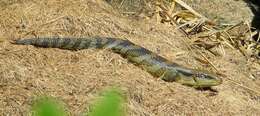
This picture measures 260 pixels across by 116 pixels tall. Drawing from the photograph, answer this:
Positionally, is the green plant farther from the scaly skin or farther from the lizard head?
the lizard head

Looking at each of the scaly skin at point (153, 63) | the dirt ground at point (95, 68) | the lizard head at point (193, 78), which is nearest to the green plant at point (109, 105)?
the dirt ground at point (95, 68)

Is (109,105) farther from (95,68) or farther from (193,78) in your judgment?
(193,78)

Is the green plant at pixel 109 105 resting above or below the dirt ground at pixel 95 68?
above

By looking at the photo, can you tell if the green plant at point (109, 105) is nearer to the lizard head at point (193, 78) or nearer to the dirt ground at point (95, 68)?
the dirt ground at point (95, 68)

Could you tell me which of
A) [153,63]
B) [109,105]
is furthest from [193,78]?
[109,105]

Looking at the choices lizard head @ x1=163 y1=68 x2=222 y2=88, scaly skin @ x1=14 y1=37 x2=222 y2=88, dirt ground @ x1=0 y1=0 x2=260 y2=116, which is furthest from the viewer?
lizard head @ x1=163 y1=68 x2=222 y2=88

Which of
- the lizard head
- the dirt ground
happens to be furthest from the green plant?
the lizard head
